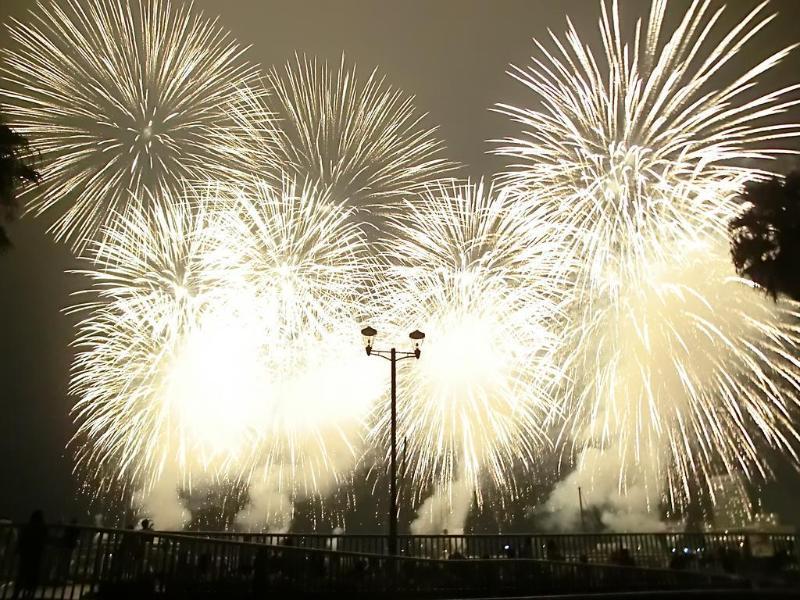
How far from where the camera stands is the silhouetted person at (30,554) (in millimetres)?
8211

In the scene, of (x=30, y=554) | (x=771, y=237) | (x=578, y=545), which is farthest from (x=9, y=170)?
(x=771, y=237)

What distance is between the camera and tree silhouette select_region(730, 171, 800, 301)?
81.7 ft

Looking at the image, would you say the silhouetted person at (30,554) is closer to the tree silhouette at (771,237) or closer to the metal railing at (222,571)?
the metal railing at (222,571)

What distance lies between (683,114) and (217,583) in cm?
2069

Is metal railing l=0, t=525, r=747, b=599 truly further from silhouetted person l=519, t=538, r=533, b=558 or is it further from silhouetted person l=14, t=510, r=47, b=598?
silhouetted person l=519, t=538, r=533, b=558

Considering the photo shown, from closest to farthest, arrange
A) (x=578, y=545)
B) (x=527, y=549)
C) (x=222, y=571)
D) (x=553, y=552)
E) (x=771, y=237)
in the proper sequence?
1. (x=222, y=571)
2. (x=527, y=549)
3. (x=553, y=552)
4. (x=578, y=545)
5. (x=771, y=237)

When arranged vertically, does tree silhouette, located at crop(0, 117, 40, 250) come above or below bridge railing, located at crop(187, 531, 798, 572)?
above

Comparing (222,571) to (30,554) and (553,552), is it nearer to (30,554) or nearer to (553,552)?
(30,554)

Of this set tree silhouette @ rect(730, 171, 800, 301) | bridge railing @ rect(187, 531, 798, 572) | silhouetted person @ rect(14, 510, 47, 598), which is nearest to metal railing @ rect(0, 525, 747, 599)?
silhouetted person @ rect(14, 510, 47, 598)

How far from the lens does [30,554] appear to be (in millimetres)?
8375

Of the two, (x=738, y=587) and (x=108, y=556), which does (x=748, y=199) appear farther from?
(x=108, y=556)

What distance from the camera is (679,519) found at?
70.1 m

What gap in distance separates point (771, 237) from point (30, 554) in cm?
2684

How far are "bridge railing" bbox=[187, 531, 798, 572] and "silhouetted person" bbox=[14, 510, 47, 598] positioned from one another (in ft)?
17.9
